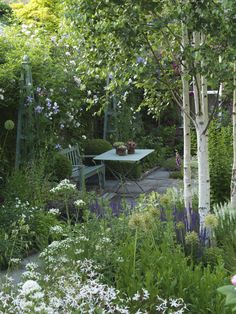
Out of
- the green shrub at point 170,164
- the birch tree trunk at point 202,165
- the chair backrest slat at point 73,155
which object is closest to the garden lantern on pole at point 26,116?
the chair backrest slat at point 73,155

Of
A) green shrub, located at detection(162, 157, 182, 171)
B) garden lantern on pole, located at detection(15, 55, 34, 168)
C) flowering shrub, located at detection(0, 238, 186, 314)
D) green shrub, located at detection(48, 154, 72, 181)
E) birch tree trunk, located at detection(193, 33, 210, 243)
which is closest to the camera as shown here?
flowering shrub, located at detection(0, 238, 186, 314)

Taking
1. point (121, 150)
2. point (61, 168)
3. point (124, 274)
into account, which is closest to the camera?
point (124, 274)

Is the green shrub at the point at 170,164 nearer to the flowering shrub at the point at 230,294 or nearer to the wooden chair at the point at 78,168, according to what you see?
the wooden chair at the point at 78,168

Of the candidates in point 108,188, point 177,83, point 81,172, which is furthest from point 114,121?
point 177,83

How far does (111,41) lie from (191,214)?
1442 mm

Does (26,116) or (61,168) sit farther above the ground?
(26,116)

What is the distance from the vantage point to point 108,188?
8445mm

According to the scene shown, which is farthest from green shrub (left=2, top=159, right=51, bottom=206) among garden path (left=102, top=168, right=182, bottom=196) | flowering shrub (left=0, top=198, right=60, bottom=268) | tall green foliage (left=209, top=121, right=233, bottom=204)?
garden path (left=102, top=168, right=182, bottom=196)

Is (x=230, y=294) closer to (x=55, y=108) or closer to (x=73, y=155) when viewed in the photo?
(x=55, y=108)

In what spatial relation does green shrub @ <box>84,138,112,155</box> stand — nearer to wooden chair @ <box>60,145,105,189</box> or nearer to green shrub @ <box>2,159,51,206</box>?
wooden chair @ <box>60,145,105,189</box>

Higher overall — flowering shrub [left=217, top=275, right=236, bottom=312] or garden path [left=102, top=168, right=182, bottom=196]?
flowering shrub [left=217, top=275, right=236, bottom=312]

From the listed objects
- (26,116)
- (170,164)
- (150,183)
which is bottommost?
(150,183)

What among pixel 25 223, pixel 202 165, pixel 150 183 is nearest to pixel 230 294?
pixel 202 165

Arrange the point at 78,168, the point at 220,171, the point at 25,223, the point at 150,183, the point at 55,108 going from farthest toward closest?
the point at 150,183, the point at 78,168, the point at 55,108, the point at 220,171, the point at 25,223
